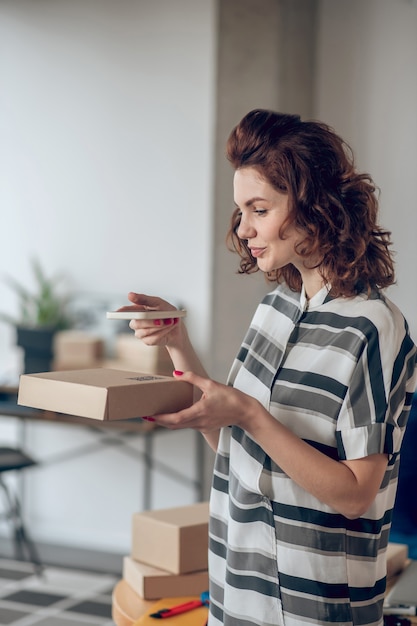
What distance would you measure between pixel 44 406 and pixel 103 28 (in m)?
3.20

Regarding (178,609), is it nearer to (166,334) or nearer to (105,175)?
(166,334)

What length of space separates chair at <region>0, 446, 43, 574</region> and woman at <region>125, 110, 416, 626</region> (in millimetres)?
2324

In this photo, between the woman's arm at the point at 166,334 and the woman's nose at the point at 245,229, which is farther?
the woman's arm at the point at 166,334

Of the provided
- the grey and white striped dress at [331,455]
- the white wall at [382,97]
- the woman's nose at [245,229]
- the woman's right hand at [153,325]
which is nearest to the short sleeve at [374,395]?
the grey and white striped dress at [331,455]

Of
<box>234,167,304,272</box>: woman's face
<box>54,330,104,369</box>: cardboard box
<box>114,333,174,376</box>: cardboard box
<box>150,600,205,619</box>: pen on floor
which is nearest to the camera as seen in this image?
<box>234,167,304,272</box>: woman's face

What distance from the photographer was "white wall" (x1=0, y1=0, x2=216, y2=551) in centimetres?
398

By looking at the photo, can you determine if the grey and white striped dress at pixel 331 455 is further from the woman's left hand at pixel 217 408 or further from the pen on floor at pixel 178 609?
the pen on floor at pixel 178 609

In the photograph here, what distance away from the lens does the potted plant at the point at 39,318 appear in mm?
3918

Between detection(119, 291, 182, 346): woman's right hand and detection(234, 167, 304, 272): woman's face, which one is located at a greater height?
detection(234, 167, 304, 272): woman's face

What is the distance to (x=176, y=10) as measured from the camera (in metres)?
3.98

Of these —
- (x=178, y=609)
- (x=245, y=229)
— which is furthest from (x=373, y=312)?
(x=178, y=609)

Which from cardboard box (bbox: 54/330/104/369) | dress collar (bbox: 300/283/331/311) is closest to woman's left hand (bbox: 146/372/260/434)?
dress collar (bbox: 300/283/331/311)

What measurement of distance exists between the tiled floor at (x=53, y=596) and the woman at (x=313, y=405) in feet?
7.18

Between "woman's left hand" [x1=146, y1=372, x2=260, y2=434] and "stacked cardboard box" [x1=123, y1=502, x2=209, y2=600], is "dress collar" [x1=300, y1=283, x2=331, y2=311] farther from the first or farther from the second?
"stacked cardboard box" [x1=123, y1=502, x2=209, y2=600]
